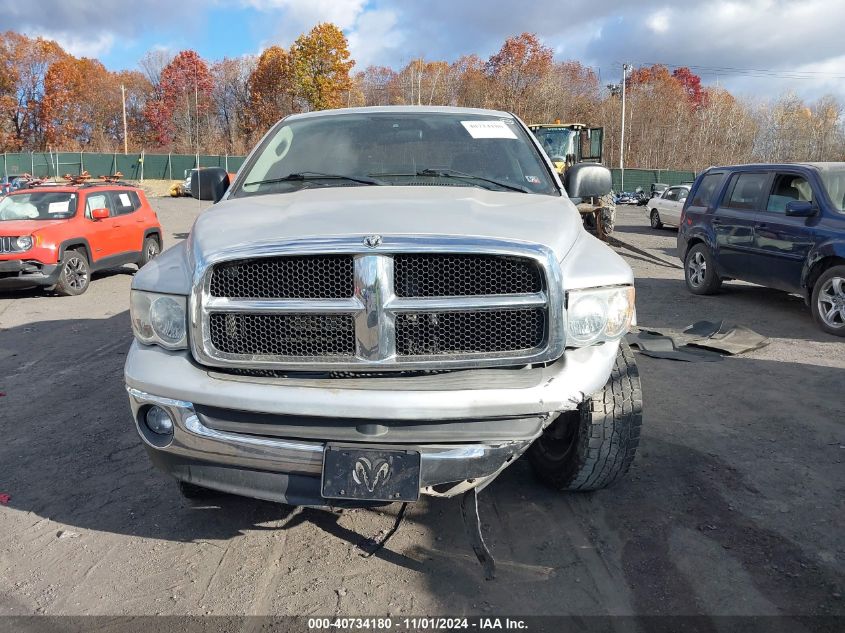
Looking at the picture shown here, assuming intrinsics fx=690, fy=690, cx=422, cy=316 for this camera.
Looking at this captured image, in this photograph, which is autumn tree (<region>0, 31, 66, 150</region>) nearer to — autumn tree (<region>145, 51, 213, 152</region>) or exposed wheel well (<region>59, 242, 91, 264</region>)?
autumn tree (<region>145, 51, 213, 152</region>)

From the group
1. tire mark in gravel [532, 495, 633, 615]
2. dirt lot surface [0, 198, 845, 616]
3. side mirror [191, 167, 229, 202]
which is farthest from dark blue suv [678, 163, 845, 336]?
side mirror [191, 167, 229, 202]

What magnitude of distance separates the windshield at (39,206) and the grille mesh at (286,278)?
32.4ft

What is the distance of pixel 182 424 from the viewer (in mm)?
2637

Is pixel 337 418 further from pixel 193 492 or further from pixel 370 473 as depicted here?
pixel 193 492

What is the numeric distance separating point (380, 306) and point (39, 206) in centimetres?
1077

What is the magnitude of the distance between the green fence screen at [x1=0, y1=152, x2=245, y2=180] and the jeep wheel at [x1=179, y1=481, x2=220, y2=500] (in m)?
53.5

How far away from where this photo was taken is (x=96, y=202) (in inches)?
464

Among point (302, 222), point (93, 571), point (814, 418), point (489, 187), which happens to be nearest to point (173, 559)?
point (93, 571)

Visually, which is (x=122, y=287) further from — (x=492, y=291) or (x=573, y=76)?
(x=573, y=76)

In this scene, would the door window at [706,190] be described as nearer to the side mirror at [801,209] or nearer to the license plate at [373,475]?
the side mirror at [801,209]

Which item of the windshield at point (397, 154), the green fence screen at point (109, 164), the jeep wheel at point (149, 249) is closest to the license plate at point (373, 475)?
the windshield at point (397, 154)

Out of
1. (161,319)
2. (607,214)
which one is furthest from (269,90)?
(161,319)

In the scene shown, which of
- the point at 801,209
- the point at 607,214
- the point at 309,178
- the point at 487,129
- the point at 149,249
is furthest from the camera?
the point at 607,214

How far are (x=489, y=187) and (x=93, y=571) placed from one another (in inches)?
105
